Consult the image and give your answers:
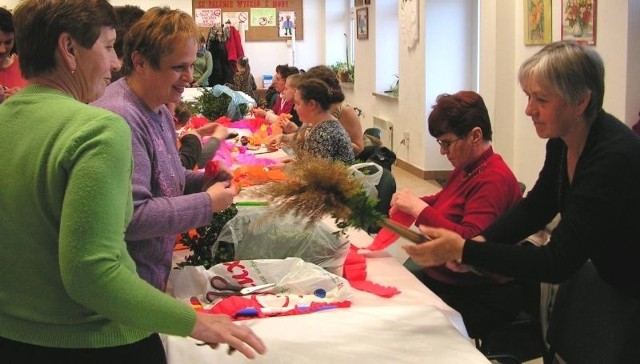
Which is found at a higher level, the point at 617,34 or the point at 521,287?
the point at 617,34

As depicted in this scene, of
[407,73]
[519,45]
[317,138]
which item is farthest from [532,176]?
[407,73]

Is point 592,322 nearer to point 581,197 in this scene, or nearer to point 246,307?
point 581,197

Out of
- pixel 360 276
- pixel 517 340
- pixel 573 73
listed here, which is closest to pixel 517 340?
pixel 517 340

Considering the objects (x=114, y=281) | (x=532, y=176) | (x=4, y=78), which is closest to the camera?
(x=114, y=281)

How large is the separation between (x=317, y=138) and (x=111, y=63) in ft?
7.53

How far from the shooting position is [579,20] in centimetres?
437

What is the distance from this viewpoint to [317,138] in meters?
3.51

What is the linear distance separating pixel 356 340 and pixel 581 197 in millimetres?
615

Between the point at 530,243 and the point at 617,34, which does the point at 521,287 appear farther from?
the point at 617,34

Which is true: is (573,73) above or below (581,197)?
above

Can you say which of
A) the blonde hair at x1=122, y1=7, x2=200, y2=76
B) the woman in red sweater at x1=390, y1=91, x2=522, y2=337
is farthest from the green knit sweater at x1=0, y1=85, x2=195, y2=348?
the woman in red sweater at x1=390, y1=91, x2=522, y2=337

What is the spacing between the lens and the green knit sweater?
1005mm

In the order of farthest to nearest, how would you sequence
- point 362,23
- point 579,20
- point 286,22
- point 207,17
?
point 286,22, point 207,17, point 362,23, point 579,20

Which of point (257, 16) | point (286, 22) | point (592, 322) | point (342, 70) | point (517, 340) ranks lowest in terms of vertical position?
point (517, 340)
